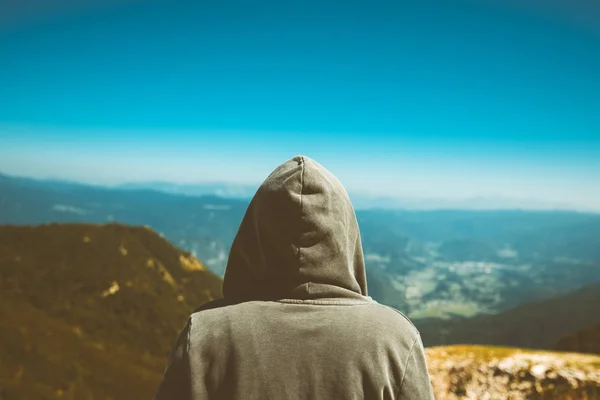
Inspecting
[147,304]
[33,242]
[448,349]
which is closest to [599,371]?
[448,349]

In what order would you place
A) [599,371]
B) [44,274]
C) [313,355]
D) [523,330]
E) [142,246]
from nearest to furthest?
[313,355], [599,371], [44,274], [142,246], [523,330]

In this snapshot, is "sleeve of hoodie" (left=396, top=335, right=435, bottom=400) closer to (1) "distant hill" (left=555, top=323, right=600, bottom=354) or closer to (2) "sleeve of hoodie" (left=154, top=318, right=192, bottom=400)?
(2) "sleeve of hoodie" (left=154, top=318, right=192, bottom=400)

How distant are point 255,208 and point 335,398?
3.59ft

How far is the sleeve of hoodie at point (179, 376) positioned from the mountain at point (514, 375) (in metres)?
11.4

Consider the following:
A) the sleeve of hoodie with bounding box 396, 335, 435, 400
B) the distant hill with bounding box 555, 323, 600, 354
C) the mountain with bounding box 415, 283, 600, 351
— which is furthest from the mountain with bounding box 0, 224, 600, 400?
the mountain with bounding box 415, 283, 600, 351

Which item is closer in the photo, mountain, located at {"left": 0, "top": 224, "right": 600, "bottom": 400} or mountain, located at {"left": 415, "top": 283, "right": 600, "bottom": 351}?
mountain, located at {"left": 0, "top": 224, "right": 600, "bottom": 400}

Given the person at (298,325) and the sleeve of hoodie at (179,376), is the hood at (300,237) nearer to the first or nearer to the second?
the person at (298,325)

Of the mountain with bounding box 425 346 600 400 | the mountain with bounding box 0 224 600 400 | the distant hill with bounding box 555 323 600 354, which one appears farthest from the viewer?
the distant hill with bounding box 555 323 600 354

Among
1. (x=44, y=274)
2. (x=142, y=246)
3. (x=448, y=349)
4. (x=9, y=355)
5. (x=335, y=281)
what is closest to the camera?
(x=335, y=281)

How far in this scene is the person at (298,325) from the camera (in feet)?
6.84

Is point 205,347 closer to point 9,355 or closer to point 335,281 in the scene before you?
point 335,281

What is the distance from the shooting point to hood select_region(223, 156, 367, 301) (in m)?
2.27

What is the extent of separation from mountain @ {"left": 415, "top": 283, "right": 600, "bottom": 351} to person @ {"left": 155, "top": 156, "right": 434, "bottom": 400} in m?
118

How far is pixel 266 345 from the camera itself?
2.11m
